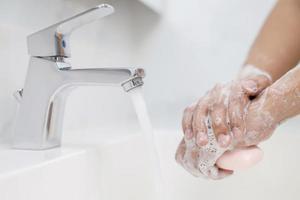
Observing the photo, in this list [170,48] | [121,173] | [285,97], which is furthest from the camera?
[170,48]

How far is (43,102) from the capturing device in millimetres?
572

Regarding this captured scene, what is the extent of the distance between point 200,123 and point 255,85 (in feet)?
0.34

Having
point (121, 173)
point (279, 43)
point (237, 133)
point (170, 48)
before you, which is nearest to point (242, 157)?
point (237, 133)

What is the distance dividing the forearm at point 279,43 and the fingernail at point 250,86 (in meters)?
0.16

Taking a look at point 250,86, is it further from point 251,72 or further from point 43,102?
point 43,102

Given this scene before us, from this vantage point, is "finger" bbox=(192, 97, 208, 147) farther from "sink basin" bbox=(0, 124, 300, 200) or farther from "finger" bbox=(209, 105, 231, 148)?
"sink basin" bbox=(0, 124, 300, 200)

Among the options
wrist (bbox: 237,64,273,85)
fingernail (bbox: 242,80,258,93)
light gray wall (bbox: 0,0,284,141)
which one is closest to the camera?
fingernail (bbox: 242,80,258,93)

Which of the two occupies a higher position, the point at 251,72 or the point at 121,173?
the point at 251,72

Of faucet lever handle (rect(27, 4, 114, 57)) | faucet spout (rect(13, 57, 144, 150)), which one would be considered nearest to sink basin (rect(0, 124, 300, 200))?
faucet spout (rect(13, 57, 144, 150))

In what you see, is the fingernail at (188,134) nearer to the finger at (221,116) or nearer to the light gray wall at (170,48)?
the finger at (221,116)

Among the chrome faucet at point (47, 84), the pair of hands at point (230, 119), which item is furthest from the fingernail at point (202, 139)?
the chrome faucet at point (47, 84)

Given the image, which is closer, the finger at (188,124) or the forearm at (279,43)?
the finger at (188,124)

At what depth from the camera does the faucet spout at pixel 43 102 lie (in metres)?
0.56

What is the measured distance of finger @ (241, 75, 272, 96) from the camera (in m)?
0.55
